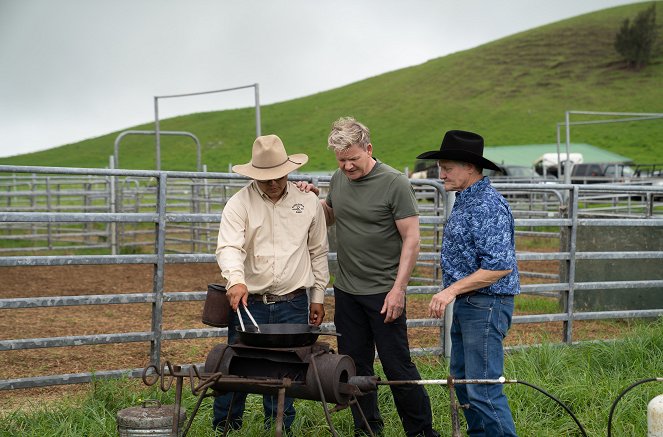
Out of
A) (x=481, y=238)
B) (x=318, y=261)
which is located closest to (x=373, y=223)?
(x=318, y=261)

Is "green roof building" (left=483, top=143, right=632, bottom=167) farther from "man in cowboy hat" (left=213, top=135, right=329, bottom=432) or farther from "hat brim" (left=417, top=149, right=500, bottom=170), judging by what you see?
"hat brim" (left=417, top=149, right=500, bottom=170)

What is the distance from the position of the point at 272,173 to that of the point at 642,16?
2520 inches

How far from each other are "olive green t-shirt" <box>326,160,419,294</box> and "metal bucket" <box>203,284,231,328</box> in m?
0.66

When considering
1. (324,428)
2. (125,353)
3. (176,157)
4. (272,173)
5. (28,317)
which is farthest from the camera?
(176,157)

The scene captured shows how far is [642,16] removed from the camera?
204 feet

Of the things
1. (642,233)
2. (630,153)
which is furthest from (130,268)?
(630,153)

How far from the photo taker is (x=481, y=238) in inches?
150

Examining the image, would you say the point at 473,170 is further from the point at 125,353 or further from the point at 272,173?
the point at 125,353

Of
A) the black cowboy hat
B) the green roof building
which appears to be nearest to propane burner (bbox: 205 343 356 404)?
the black cowboy hat

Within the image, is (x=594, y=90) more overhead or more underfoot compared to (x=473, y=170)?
more overhead

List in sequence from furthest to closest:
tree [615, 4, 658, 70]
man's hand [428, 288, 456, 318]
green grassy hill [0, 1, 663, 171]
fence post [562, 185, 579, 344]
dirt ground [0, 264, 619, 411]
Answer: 1. tree [615, 4, 658, 70]
2. green grassy hill [0, 1, 663, 171]
3. fence post [562, 185, 579, 344]
4. dirt ground [0, 264, 619, 411]
5. man's hand [428, 288, 456, 318]

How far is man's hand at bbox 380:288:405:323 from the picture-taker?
167 inches

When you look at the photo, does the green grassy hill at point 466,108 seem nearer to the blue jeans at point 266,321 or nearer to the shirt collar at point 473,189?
the blue jeans at point 266,321

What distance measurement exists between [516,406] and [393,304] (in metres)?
1.19
